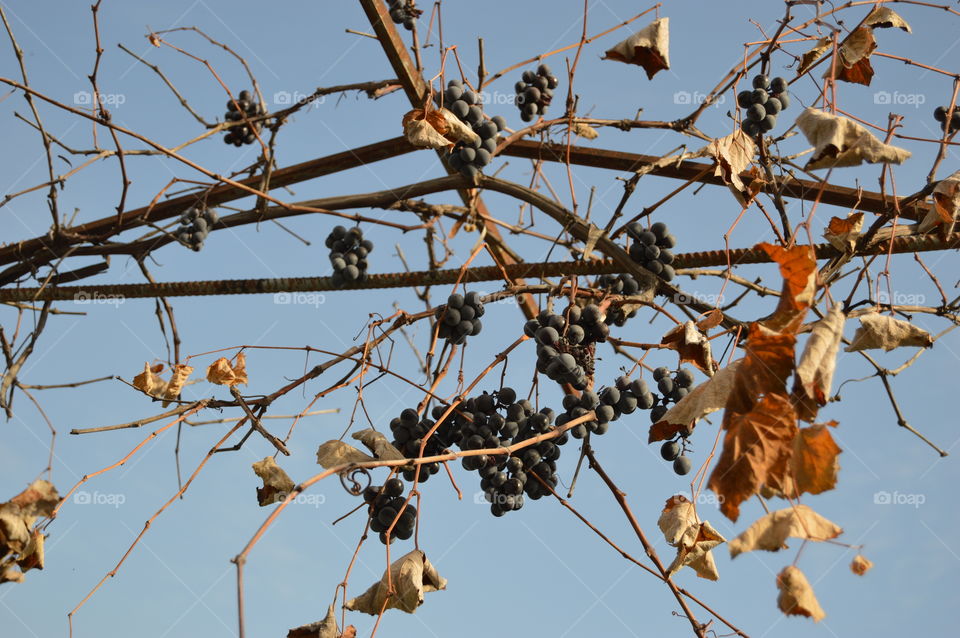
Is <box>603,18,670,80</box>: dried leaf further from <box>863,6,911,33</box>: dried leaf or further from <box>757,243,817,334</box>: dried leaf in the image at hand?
<box>757,243,817,334</box>: dried leaf

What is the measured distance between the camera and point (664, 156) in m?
2.27

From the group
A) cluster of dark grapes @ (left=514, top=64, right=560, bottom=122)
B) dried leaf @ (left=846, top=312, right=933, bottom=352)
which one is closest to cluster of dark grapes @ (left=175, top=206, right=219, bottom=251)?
cluster of dark grapes @ (left=514, top=64, right=560, bottom=122)

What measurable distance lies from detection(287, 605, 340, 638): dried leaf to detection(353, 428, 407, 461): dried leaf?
1.08ft

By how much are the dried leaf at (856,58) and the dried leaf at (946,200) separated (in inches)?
15.1

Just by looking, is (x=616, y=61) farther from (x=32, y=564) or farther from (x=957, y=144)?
(x=32, y=564)

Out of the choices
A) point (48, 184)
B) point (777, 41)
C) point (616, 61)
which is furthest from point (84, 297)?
point (777, 41)

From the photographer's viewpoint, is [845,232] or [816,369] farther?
[845,232]

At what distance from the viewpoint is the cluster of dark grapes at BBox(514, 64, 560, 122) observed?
115 inches

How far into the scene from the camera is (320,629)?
62.4 inches

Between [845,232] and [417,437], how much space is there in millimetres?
1155

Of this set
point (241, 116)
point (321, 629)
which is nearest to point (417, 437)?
point (321, 629)

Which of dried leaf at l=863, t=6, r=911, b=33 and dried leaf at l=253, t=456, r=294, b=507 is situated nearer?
dried leaf at l=253, t=456, r=294, b=507

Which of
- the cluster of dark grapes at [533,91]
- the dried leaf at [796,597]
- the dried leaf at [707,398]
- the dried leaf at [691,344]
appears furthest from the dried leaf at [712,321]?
the cluster of dark grapes at [533,91]

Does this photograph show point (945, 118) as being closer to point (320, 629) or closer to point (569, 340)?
point (569, 340)
